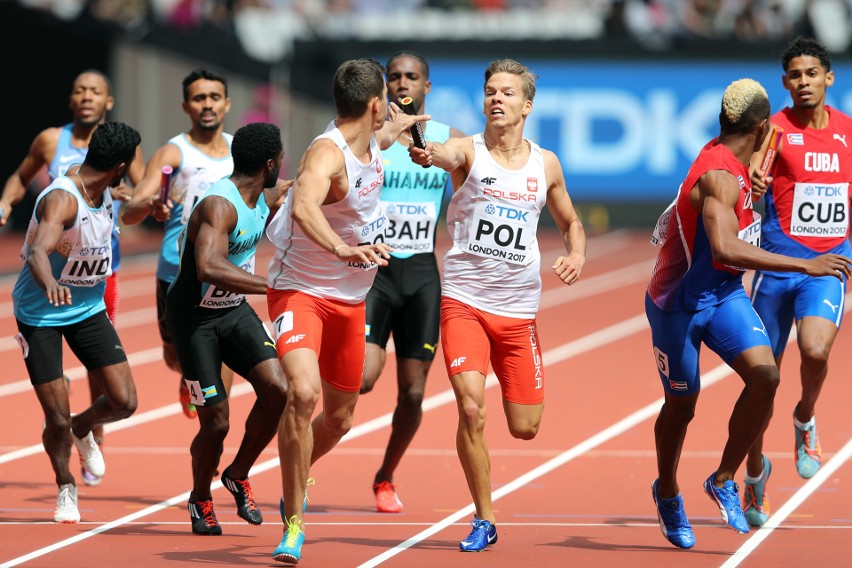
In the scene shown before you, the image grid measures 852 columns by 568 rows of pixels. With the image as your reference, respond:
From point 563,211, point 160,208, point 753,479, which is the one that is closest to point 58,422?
point 160,208

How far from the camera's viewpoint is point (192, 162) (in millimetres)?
10297

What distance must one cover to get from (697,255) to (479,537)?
174 centimetres

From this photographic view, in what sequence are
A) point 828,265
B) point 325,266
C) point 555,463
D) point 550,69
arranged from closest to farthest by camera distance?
1. point 828,265
2. point 325,266
3. point 555,463
4. point 550,69

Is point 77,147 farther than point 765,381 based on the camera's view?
Yes

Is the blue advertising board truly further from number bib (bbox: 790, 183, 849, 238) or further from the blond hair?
the blond hair

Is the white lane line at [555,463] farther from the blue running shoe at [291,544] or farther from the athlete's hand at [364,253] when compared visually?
the athlete's hand at [364,253]

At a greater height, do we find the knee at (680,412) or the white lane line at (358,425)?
the knee at (680,412)

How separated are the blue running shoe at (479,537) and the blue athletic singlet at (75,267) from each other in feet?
8.66

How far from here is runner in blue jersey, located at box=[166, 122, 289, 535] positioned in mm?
8227

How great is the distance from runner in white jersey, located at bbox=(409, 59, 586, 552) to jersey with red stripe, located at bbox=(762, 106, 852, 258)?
166 cm

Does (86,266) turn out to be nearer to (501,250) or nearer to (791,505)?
(501,250)

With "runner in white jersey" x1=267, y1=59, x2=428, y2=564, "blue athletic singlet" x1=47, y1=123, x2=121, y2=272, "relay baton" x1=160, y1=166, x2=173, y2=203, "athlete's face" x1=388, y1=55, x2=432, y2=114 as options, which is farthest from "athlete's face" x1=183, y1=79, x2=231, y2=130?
"runner in white jersey" x1=267, y1=59, x2=428, y2=564

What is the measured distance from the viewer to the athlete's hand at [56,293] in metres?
8.36

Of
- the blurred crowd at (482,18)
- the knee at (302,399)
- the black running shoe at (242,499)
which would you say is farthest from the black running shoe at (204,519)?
the blurred crowd at (482,18)
